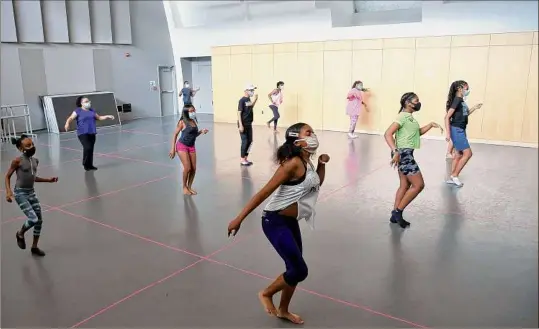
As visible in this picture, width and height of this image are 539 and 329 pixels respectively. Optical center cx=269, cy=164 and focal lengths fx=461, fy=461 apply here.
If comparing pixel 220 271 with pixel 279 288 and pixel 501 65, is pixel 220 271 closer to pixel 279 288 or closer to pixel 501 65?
pixel 279 288

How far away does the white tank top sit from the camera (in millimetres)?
3496

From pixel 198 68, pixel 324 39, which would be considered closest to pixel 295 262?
pixel 324 39

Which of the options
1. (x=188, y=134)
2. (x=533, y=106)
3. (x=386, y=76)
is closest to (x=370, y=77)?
(x=386, y=76)

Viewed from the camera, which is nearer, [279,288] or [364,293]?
[279,288]

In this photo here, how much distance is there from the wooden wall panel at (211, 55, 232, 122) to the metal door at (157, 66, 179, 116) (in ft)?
10.6

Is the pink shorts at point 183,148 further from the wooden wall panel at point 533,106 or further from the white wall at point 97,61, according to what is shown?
the white wall at point 97,61

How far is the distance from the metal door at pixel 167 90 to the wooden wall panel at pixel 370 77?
30.0 ft

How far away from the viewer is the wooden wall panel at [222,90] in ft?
58.1

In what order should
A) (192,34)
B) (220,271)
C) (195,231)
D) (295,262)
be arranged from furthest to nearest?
(192,34) < (195,231) < (220,271) < (295,262)

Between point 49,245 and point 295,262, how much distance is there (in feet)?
11.6

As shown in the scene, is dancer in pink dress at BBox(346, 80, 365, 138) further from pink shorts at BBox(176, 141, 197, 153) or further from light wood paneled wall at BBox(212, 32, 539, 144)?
pink shorts at BBox(176, 141, 197, 153)

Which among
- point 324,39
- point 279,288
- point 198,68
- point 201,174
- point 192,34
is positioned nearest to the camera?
point 279,288

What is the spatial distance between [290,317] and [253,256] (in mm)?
1453

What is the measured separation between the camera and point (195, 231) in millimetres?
6008
